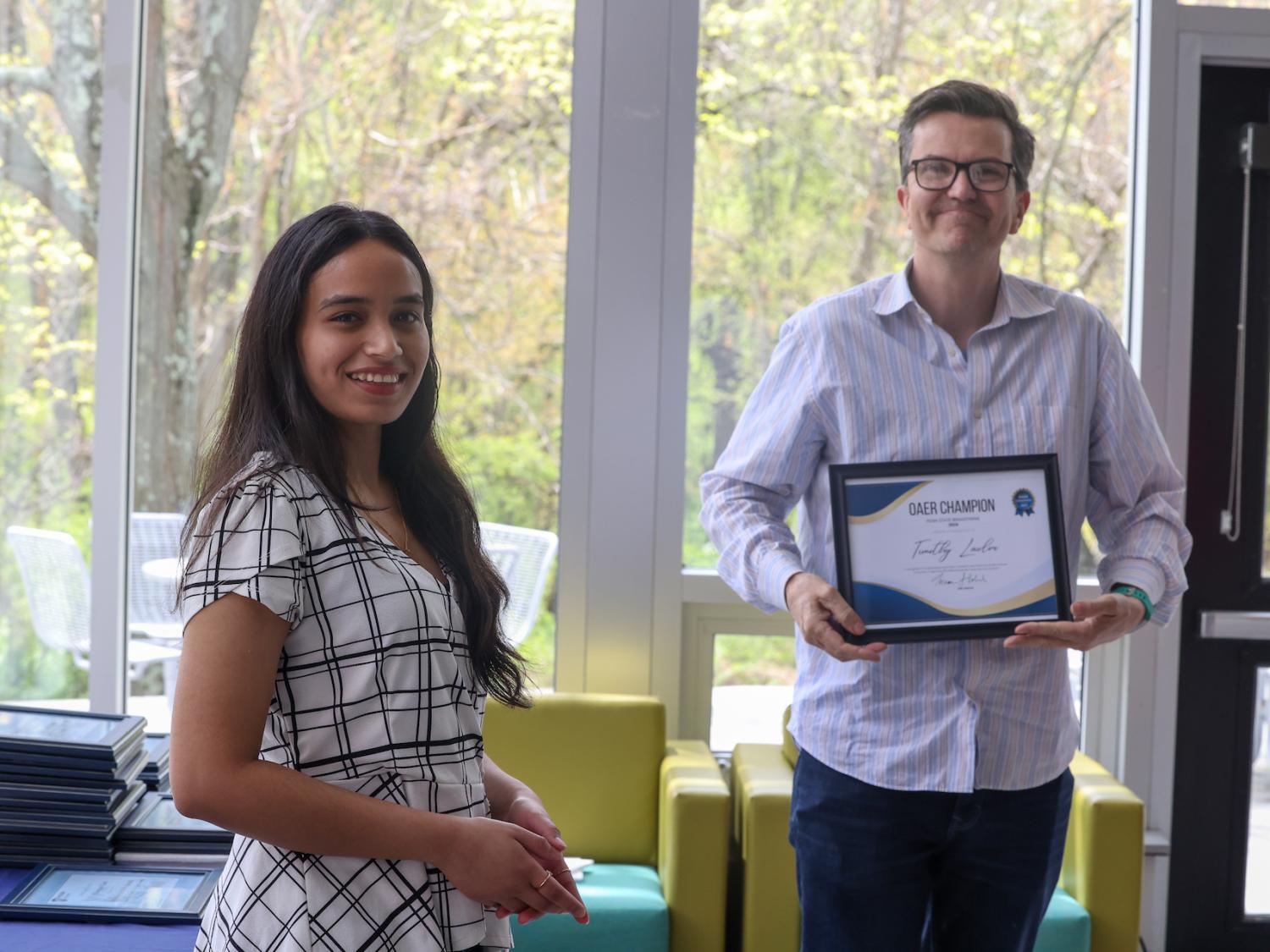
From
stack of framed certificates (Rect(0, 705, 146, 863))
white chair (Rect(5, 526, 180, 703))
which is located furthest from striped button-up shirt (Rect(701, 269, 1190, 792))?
white chair (Rect(5, 526, 180, 703))

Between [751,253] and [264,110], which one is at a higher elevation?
[264,110]

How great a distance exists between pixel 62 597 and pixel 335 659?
2.80 m

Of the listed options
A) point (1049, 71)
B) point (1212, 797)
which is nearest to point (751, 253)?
point (1049, 71)

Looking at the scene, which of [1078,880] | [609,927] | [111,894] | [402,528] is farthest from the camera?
[1078,880]

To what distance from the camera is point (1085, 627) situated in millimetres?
1735

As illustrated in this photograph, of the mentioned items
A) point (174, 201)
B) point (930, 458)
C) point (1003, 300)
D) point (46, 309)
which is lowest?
point (930, 458)

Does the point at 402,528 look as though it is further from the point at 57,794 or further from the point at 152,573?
the point at 152,573

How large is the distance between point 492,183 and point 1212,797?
2.65 m

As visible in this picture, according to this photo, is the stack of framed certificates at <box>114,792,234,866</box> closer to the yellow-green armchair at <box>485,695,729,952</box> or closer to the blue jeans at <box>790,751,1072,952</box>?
the blue jeans at <box>790,751,1072,952</box>

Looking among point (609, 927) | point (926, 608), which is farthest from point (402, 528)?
point (609, 927)

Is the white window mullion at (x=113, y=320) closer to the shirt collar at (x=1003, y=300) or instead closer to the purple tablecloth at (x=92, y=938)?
the purple tablecloth at (x=92, y=938)

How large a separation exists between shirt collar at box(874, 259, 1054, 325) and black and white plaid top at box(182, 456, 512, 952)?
100 cm

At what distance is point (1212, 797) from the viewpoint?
339 cm

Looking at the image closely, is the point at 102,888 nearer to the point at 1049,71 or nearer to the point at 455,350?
the point at 455,350
